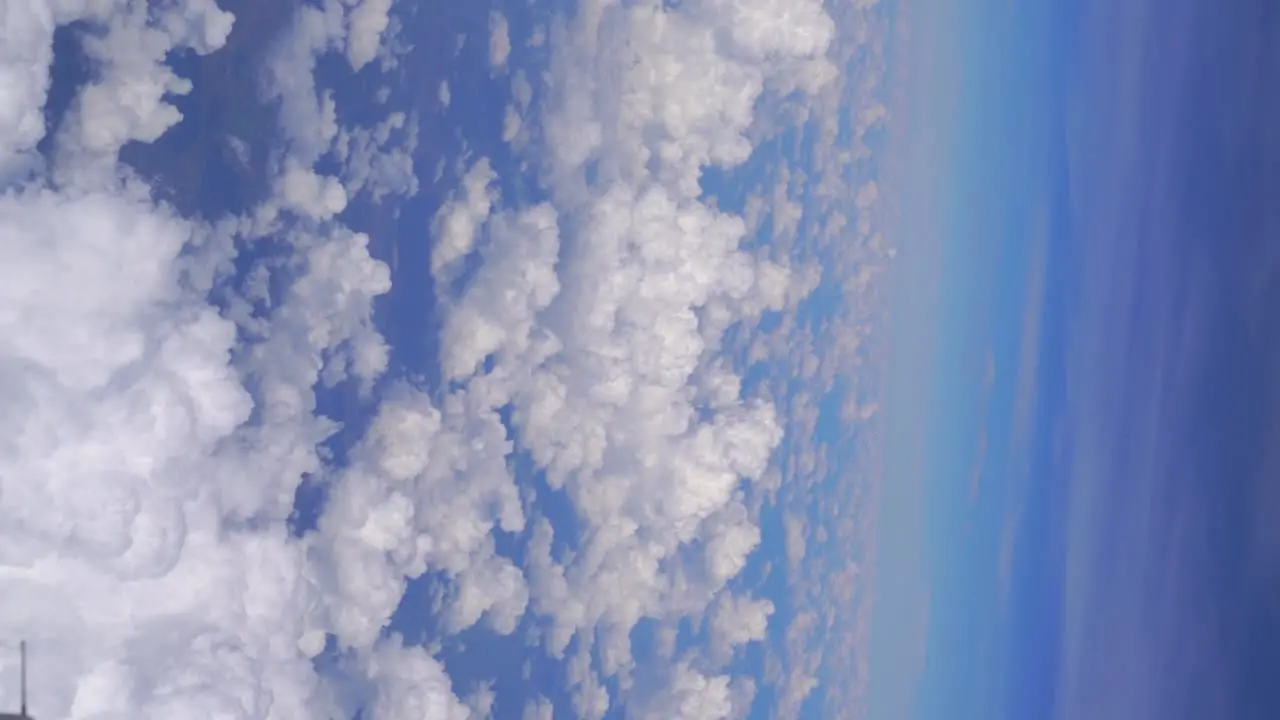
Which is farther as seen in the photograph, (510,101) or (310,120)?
(510,101)

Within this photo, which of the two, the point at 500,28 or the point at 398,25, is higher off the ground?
the point at 500,28

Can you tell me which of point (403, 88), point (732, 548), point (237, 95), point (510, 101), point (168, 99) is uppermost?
point (510, 101)

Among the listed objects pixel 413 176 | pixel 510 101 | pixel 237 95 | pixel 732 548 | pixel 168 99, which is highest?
pixel 510 101

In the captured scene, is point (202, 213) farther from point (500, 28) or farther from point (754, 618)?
point (754, 618)

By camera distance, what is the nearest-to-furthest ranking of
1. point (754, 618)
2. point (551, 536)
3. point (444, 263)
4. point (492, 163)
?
point (444, 263) → point (492, 163) → point (551, 536) → point (754, 618)

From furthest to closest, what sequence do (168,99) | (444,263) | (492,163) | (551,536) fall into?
(551,536) < (492,163) < (444,263) < (168,99)

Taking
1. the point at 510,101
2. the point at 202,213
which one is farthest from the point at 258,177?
the point at 510,101

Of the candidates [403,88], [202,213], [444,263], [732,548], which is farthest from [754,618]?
[202,213]

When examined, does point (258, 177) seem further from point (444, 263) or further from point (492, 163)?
point (492, 163)

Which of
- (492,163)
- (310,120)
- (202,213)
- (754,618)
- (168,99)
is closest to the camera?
(168,99)
